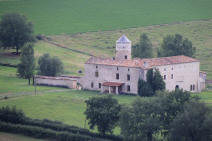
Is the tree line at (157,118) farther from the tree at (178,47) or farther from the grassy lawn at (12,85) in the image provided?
the tree at (178,47)

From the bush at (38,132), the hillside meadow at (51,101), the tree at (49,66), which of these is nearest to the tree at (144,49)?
the tree at (49,66)

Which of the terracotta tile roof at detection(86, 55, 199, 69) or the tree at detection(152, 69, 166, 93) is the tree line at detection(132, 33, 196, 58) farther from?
the tree at detection(152, 69, 166, 93)

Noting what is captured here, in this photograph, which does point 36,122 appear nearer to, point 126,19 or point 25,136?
point 25,136

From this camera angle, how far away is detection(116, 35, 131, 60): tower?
273 feet

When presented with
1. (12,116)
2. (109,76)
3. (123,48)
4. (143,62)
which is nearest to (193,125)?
(12,116)

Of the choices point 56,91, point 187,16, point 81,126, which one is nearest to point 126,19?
point 187,16

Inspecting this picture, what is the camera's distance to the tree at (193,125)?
152 ft

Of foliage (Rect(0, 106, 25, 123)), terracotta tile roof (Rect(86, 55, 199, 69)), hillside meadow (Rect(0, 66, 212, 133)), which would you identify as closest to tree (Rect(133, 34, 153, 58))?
terracotta tile roof (Rect(86, 55, 199, 69))

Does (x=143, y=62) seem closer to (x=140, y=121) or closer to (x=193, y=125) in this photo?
(x=140, y=121)

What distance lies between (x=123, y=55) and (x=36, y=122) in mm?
30179

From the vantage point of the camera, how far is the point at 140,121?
169 feet

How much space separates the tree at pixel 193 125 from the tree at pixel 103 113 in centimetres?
739

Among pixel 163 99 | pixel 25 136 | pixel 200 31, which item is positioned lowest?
pixel 25 136

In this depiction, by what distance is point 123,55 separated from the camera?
83.8 meters
